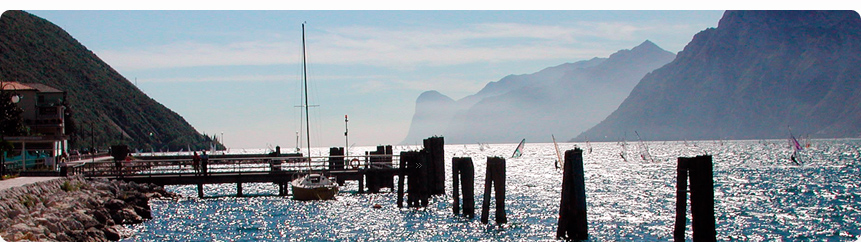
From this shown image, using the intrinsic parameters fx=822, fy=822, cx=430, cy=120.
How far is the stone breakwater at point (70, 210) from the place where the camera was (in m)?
27.7

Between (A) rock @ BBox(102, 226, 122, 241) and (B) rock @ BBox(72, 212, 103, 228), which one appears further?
(A) rock @ BBox(102, 226, 122, 241)

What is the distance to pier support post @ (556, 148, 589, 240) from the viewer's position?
91.7ft

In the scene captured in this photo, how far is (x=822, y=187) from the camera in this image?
6575 centimetres

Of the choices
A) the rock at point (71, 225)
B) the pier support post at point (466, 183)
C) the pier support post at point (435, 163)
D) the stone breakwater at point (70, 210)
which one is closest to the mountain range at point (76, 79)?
the pier support post at point (435, 163)

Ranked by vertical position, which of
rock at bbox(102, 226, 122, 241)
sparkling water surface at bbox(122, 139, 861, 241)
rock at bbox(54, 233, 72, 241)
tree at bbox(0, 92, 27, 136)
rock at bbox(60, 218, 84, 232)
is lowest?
sparkling water surface at bbox(122, 139, 861, 241)

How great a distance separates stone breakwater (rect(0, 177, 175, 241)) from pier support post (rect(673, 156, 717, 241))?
20.2 meters

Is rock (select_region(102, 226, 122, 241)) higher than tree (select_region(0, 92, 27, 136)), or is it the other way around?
tree (select_region(0, 92, 27, 136))

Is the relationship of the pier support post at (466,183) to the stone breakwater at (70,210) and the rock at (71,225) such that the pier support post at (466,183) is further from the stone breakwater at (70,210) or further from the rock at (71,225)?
the rock at (71,225)

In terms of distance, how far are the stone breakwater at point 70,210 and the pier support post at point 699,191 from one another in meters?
20.2

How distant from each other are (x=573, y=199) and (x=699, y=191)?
17.2 ft

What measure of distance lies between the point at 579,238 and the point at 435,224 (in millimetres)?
11852

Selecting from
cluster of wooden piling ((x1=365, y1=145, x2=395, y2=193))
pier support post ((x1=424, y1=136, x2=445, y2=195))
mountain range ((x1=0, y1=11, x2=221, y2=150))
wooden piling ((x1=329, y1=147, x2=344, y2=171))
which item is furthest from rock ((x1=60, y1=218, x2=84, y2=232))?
mountain range ((x1=0, y1=11, x2=221, y2=150))

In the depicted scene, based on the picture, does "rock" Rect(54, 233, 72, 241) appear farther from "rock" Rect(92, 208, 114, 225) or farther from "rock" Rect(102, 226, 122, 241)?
"rock" Rect(92, 208, 114, 225)

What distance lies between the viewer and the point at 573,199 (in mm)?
28531
